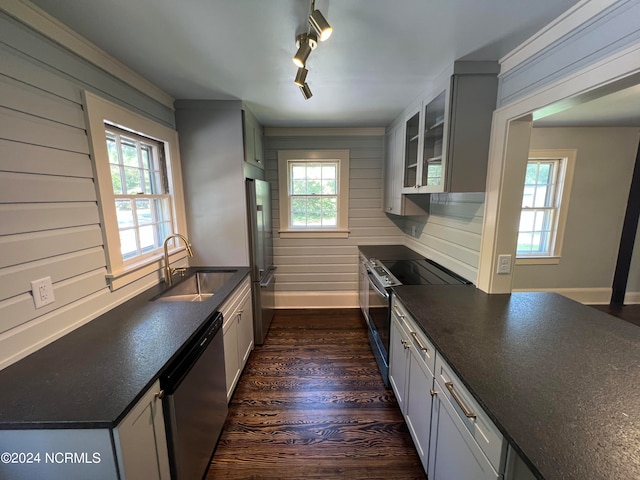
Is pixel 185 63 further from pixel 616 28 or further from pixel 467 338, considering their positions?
pixel 467 338

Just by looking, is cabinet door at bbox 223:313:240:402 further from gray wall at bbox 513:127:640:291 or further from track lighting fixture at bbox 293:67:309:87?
gray wall at bbox 513:127:640:291

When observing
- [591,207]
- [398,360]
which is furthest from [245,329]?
[591,207]

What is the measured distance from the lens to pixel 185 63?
1.69 m

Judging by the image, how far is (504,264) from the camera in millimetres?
1783

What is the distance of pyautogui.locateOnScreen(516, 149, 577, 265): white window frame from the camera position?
11.2 ft

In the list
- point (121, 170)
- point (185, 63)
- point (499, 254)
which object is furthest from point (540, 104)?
point (121, 170)

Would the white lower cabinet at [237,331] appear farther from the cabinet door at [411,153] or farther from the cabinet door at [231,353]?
the cabinet door at [411,153]

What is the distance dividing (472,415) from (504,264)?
46.1 inches

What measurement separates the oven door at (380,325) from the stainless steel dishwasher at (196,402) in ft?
4.11

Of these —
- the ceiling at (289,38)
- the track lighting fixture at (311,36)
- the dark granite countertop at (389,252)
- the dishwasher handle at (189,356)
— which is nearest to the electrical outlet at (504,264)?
the dark granite countertop at (389,252)

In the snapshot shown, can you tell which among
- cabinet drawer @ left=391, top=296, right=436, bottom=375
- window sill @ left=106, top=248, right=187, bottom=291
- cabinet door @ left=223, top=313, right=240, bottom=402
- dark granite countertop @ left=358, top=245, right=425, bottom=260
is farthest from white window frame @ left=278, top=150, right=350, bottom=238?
cabinet drawer @ left=391, top=296, right=436, bottom=375

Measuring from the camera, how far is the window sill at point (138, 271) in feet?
5.35

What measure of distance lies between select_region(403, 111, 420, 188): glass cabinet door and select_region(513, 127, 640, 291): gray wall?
2.05 metres

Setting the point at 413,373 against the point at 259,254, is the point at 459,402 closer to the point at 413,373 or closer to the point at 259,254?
the point at 413,373
